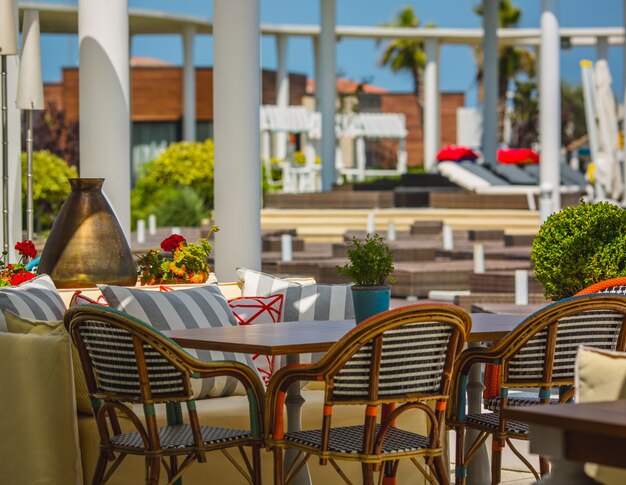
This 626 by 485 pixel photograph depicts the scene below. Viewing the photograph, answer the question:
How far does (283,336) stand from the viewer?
178 inches

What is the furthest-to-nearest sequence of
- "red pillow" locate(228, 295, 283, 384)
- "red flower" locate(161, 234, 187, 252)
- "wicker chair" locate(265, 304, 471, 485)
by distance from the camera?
"red flower" locate(161, 234, 187, 252), "red pillow" locate(228, 295, 283, 384), "wicker chair" locate(265, 304, 471, 485)

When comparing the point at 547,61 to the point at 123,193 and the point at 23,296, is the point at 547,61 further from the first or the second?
the point at 23,296

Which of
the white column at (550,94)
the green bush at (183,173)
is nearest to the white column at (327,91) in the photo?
the green bush at (183,173)

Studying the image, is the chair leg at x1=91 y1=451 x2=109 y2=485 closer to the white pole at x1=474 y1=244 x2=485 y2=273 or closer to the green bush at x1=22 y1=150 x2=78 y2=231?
the white pole at x1=474 y1=244 x2=485 y2=273

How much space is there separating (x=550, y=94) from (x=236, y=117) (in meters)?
11.1

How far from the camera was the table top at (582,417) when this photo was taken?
2.55m

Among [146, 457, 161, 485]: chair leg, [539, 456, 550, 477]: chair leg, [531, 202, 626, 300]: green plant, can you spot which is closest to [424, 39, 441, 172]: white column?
[531, 202, 626, 300]: green plant

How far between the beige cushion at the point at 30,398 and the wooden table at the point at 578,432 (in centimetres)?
220

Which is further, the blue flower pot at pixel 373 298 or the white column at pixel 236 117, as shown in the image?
the white column at pixel 236 117

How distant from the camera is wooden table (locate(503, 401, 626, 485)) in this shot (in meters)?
2.57

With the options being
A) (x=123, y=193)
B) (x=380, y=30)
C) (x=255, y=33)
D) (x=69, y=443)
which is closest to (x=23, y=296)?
(x=69, y=443)

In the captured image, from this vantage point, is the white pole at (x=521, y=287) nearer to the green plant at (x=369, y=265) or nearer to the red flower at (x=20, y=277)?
the red flower at (x=20, y=277)

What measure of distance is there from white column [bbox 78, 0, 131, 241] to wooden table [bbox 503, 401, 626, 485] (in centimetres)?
508

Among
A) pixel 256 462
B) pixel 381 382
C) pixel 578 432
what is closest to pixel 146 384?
pixel 256 462
